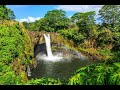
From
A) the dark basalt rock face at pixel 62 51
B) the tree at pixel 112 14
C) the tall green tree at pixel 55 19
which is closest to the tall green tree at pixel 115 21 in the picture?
the tree at pixel 112 14

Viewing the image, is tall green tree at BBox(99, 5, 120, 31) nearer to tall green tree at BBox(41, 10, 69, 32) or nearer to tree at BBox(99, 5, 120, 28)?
tree at BBox(99, 5, 120, 28)

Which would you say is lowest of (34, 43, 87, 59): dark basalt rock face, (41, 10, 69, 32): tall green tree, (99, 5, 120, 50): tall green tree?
(34, 43, 87, 59): dark basalt rock face

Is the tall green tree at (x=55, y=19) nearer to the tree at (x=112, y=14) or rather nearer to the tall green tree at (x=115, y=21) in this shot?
the tree at (x=112, y=14)

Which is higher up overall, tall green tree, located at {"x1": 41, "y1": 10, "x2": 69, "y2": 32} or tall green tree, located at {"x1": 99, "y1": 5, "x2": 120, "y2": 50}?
tall green tree, located at {"x1": 41, "y1": 10, "x2": 69, "y2": 32}

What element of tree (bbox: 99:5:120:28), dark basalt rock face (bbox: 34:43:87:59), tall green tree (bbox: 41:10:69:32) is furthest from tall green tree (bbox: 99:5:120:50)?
dark basalt rock face (bbox: 34:43:87:59)

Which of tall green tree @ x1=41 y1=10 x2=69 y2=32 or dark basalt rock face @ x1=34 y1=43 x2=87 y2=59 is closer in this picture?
tall green tree @ x1=41 y1=10 x2=69 y2=32

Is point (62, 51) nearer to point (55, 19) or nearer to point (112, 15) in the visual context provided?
point (55, 19)

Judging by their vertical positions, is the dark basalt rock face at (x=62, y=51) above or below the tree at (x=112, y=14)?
below

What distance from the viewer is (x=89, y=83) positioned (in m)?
1.75

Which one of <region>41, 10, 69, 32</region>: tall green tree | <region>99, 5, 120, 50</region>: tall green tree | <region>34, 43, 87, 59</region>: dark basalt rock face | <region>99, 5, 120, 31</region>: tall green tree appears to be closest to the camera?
<region>99, 5, 120, 50</region>: tall green tree
